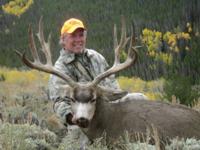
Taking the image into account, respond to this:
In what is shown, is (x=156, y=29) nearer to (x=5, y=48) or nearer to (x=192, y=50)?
(x=5, y=48)

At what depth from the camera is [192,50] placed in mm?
29141

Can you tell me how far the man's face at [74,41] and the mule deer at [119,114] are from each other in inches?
30.8

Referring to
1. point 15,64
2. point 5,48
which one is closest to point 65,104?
point 15,64

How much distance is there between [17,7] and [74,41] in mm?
46153

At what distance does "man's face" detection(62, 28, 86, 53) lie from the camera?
347 inches

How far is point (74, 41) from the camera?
8.84 m

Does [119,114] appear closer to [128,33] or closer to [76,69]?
[76,69]

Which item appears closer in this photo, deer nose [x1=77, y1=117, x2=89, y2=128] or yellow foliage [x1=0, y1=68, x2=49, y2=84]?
deer nose [x1=77, y1=117, x2=89, y2=128]

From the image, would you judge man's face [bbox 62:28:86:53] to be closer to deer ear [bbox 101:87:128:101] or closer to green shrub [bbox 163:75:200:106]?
deer ear [bbox 101:87:128:101]

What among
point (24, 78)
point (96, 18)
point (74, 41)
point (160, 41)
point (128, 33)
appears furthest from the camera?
point (96, 18)

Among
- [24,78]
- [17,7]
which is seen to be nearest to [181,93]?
[24,78]

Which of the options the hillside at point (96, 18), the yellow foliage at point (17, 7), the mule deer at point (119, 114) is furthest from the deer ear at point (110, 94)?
the yellow foliage at point (17, 7)

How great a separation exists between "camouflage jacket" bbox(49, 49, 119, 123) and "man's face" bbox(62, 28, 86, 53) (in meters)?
0.07

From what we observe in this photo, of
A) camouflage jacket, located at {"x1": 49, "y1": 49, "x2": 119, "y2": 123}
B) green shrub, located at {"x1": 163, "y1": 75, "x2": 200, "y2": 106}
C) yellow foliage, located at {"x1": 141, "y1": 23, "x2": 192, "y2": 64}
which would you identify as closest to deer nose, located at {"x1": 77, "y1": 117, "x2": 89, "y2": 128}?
camouflage jacket, located at {"x1": 49, "y1": 49, "x2": 119, "y2": 123}
